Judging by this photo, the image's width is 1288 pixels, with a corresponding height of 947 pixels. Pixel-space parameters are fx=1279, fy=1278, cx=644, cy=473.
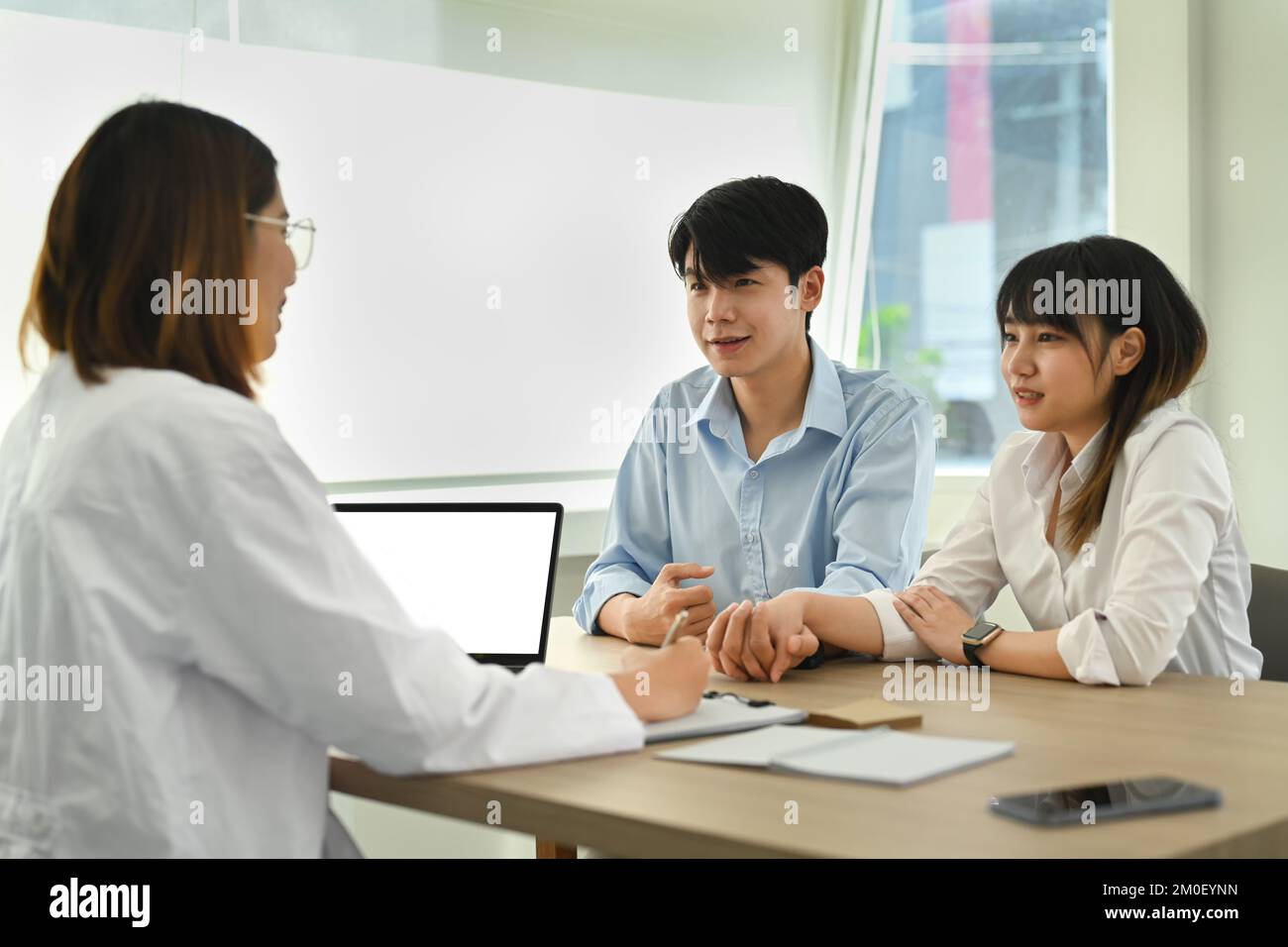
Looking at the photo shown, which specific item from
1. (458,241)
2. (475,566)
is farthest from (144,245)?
(458,241)

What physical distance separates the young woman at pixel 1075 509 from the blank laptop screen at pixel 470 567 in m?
0.35

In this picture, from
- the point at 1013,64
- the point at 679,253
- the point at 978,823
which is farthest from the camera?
the point at 1013,64

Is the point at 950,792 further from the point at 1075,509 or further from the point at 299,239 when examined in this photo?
Answer: the point at 299,239

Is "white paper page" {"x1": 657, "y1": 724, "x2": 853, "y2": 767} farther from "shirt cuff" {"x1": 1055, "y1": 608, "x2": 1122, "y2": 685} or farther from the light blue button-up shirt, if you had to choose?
the light blue button-up shirt

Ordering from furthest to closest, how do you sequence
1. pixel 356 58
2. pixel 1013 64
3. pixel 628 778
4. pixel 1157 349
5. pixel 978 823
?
pixel 1013 64
pixel 356 58
pixel 1157 349
pixel 628 778
pixel 978 823

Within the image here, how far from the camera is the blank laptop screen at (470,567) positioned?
201cm

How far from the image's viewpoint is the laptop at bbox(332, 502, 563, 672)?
2.01 meters

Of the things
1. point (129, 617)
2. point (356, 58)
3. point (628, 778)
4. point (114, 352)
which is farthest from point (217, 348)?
point (356, 58)

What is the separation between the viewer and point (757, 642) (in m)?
1.80

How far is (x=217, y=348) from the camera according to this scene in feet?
4.37

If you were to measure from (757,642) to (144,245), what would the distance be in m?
0.96

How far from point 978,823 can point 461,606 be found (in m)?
1.10

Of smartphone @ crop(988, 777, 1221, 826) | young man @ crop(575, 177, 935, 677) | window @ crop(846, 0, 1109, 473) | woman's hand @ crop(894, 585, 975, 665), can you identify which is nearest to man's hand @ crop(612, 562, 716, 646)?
young man @ crop(575, 177, 935, 677)

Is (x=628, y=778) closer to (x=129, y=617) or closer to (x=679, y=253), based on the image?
(x=129, y=617)
